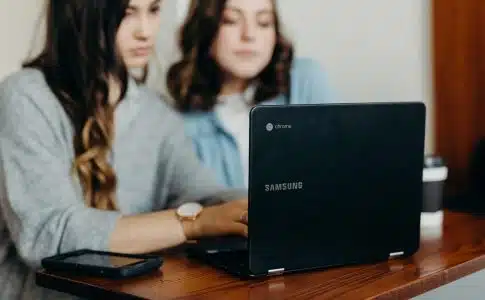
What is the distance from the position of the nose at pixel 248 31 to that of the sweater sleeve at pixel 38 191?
46cm

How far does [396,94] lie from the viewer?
6.05 feet

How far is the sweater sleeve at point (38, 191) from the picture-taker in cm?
110

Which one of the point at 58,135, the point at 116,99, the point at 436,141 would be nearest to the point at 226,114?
the point at 116,99

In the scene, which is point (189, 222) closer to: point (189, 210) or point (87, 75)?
point (189, 210)

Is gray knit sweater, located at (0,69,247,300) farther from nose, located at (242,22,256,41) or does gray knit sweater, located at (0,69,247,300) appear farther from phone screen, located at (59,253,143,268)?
nose, located at (242,22,256,41)

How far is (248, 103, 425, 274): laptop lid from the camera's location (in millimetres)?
956

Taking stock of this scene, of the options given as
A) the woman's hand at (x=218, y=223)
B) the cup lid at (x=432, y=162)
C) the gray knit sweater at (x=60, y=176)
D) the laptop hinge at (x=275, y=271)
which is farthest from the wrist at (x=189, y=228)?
the cup lid at (x=432, y=162)

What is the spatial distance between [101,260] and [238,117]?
56 centimetres

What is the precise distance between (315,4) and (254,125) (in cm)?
79

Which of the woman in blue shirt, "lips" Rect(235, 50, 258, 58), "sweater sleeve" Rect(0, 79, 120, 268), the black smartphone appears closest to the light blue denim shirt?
the woman in blue shirt

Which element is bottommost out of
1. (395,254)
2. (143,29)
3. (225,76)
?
(395,254)

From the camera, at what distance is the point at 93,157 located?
1249 millimetres

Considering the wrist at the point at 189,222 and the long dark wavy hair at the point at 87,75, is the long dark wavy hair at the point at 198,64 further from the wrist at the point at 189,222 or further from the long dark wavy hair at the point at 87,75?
the wrist at the point at 189,222

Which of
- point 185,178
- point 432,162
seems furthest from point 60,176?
point 432,162
